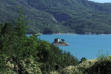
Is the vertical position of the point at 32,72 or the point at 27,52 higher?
the point at 32,72

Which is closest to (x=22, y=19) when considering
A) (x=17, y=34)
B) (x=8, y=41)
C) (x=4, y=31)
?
(x=17, y=34)

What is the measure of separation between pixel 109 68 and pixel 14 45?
57.9ft

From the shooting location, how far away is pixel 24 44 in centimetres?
2103

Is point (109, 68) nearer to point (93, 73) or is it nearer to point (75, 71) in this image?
point (93, 73)

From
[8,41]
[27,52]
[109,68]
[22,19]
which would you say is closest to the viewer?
[109,68]

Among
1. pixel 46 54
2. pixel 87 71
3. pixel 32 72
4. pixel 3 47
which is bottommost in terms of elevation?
pixel 46 54

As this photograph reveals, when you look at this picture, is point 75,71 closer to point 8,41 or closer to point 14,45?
point 14,45

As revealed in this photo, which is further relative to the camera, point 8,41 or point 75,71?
point 8,41

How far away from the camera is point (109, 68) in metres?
3.62

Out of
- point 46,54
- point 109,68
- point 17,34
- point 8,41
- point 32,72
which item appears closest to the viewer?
point 109,68

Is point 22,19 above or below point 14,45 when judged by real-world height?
above

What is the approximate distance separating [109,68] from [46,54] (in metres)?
31.1

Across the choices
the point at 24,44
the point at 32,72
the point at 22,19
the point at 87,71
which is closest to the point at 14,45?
the point at 24,44

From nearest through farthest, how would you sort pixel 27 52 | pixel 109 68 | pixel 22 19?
1. pixel 109 68
2. pixel 27 52
3. pixel 22 19
